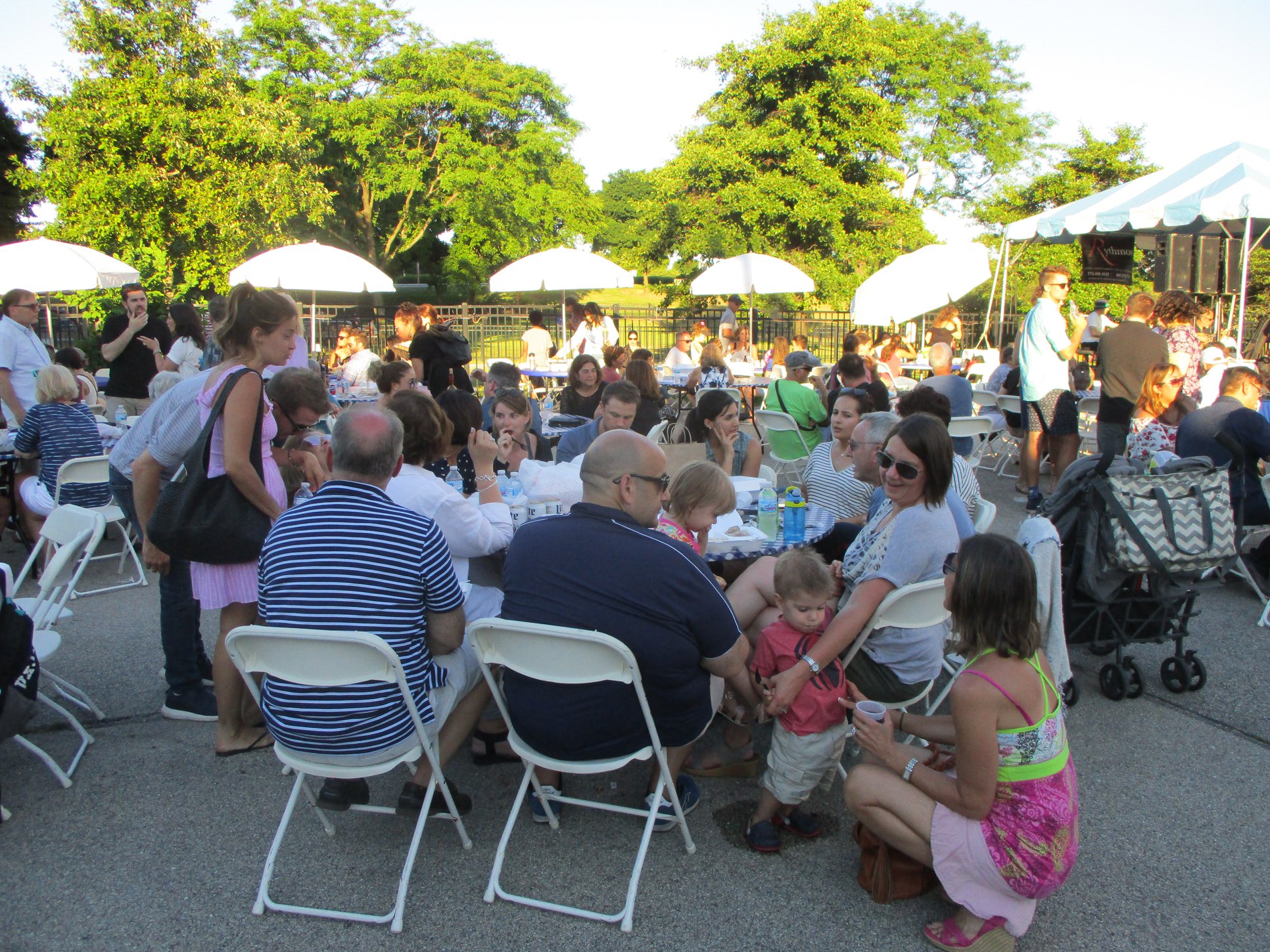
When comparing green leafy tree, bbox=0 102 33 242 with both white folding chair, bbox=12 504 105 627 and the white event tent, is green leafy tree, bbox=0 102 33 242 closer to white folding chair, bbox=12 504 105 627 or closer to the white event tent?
white folding chair, bbox=12 504 105 627

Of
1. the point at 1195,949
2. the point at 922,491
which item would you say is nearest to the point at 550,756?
the point at 922,491

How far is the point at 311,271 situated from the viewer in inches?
425

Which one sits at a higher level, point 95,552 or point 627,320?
point 627,320

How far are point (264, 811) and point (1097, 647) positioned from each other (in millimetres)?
3472

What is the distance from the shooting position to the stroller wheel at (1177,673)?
3.93 meters

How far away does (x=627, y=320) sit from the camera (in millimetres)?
23234

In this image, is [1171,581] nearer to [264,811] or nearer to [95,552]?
[264,811]

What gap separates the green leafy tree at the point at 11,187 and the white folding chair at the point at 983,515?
2781cm

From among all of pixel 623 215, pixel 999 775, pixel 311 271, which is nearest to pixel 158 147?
pixel 311 271

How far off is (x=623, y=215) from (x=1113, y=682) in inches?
2844

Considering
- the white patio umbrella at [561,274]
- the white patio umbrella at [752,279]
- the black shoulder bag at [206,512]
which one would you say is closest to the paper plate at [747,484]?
the black shoulder bag at [206,512]

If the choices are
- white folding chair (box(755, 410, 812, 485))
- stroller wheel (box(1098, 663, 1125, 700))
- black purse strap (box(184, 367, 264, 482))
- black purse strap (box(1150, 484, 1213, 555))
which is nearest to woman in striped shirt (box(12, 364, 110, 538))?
black purse strap (box(184, 367, 264, 482))

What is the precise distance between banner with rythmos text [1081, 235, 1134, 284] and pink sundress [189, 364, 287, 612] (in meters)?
13.4

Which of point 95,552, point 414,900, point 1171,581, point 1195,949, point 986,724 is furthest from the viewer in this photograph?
point 95,552
